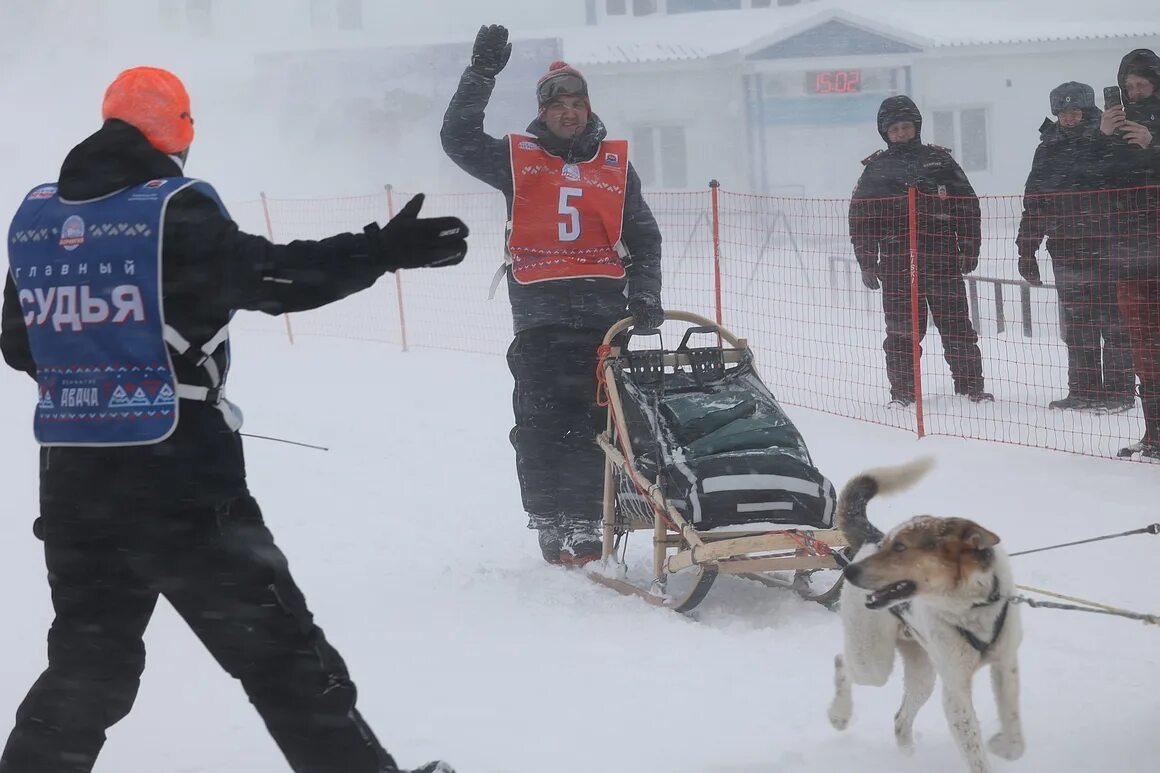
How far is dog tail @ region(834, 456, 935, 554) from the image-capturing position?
3.35m

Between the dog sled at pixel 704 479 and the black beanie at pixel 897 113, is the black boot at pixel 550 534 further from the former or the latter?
the black beanie at pixel 897 113

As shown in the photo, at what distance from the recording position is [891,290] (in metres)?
7.75

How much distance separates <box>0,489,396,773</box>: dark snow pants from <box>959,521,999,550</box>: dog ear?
55.7 inches

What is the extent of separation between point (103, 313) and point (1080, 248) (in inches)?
239

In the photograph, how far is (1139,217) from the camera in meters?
6.45

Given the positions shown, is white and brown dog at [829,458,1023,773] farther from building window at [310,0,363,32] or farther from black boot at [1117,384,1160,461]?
building window at [310,0,363,32]

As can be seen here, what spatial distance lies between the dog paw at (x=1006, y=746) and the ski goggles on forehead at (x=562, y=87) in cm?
292

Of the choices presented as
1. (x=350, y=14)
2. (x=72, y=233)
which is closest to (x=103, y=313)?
(x=72, y=233)

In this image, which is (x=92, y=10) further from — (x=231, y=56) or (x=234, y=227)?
(x=234, y=227)

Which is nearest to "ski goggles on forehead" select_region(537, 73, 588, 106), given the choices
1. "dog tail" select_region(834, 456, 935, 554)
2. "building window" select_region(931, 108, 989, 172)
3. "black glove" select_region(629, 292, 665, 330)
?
"black glove" select_region(629, 292, 665, 330)

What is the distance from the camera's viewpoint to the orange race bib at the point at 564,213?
16.2 feet

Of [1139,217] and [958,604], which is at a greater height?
[1139,217]

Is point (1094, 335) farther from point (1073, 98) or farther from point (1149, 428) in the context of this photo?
point (1073, 98)

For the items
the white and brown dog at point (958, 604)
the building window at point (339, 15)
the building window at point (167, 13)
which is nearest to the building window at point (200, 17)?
the building window at point (167, 13)
